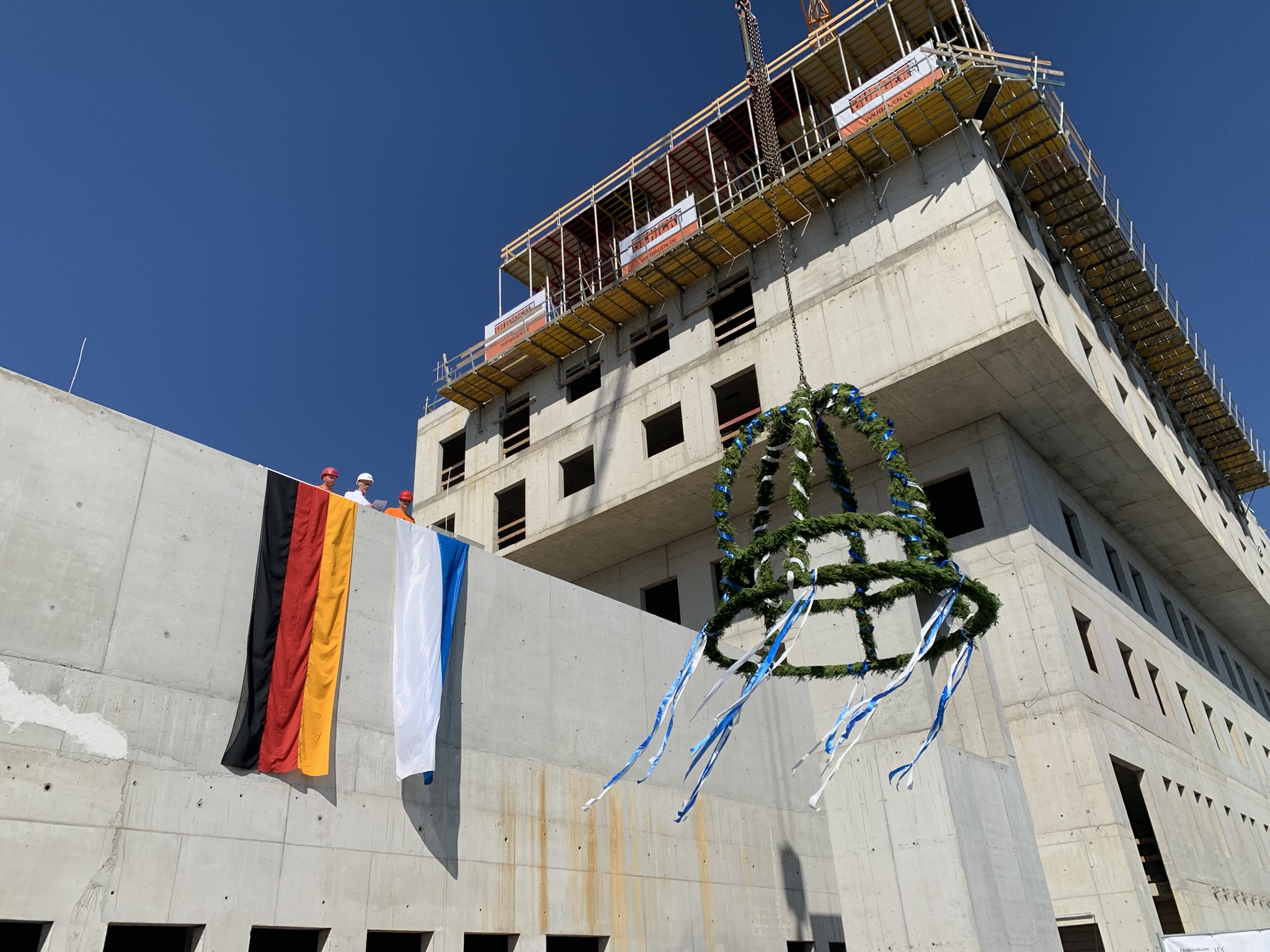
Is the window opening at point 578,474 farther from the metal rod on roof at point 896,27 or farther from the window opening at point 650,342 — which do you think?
the metal rod on roof at point 896,27

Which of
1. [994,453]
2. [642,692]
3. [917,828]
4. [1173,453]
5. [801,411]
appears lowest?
[917,828]

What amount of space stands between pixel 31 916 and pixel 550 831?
24.1ft

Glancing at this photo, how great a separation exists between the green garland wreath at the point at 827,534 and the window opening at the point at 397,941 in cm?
581

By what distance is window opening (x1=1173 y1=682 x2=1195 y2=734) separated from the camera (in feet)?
97.4

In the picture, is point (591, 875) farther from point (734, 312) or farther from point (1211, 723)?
point (1211, 723)

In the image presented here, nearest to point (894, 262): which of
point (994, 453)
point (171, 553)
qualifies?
point (994, 453)

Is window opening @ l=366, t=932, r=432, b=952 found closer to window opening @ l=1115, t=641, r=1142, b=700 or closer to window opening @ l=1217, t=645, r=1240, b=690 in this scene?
window opening @ l=1115, t=641, r=1142, b=700

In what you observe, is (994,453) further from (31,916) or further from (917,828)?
(31,916)

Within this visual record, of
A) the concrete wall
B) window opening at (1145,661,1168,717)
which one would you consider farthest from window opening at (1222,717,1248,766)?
the concrete wall

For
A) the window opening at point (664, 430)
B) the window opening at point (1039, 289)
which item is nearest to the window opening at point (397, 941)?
the window opening at point (664, 430)

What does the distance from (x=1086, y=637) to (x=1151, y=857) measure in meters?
6.16

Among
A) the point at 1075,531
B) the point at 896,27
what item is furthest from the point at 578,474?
the point at 896,27

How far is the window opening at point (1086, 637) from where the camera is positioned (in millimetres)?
24094

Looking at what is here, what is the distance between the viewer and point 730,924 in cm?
1675
